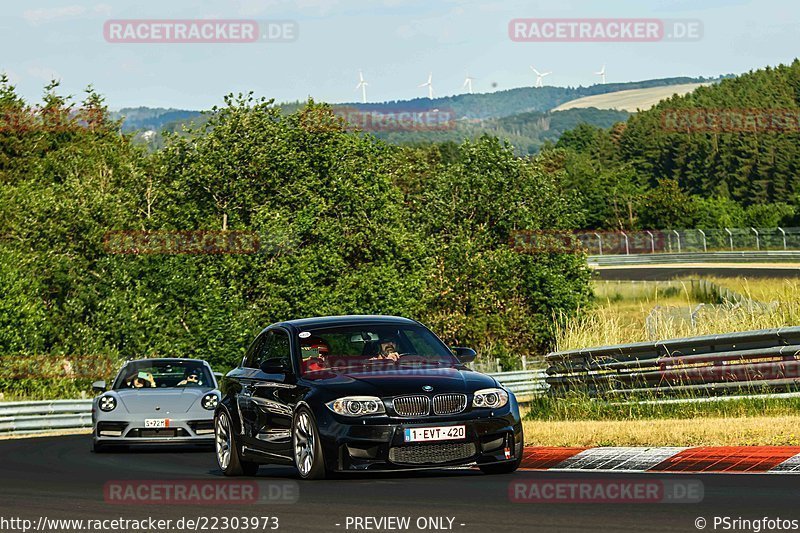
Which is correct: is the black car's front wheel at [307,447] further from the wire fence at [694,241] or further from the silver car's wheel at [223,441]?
the wire fence at [694,241]

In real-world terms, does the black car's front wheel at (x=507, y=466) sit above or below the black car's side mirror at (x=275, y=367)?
below

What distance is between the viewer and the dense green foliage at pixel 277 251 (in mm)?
51219

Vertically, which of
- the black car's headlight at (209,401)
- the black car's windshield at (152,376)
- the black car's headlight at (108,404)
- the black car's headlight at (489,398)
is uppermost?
the black car's headlight at (489,398)

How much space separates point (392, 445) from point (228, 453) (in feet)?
9.46

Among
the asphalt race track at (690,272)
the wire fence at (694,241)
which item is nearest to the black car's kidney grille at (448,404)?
the asphalt race track at (690,272)

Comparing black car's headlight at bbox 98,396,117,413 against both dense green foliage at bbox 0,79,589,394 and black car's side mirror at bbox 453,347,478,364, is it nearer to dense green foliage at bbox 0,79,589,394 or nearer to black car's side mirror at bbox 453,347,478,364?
black car's side mirror at bbox 453,347,478,364

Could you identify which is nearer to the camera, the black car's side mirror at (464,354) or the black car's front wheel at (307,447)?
the black car's front wheel at (307,447)

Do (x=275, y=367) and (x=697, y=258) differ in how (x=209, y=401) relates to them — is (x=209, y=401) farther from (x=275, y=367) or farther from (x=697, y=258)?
(x=697, y=258)

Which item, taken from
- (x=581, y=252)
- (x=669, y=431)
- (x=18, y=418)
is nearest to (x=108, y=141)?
(x=581, y=252)

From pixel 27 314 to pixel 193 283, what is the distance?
652cm

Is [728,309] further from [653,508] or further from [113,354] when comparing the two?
[113,354]

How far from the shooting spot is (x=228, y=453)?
1362cm

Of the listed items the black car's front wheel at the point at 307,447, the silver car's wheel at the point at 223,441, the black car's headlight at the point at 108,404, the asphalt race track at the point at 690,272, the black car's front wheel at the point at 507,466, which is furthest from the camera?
the asphalt race track at the point at 690,272

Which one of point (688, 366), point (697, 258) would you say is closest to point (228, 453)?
point (688, 366)
